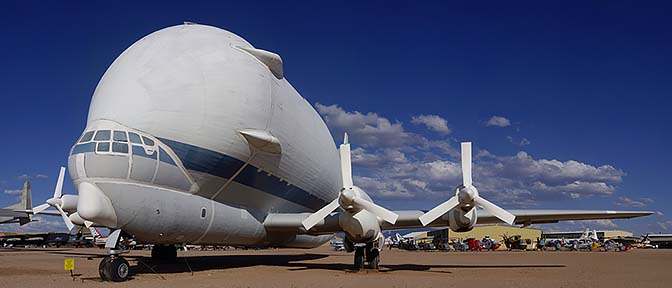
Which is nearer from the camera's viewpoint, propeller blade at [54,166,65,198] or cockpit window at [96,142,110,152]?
cockpit window at [96,142,110,152]

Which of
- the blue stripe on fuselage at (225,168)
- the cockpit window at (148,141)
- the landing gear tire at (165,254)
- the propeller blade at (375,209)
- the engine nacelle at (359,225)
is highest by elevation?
the cockpit window at (148,141)

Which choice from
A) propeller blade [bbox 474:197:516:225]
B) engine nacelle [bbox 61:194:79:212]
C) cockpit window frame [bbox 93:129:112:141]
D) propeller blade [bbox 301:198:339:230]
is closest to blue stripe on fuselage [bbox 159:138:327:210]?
cockpit window frame [bbox 93:129:112:141]

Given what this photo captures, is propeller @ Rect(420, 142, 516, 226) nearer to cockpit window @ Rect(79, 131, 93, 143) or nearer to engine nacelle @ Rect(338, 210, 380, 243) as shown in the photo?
engine nacelle @ Rect(338, 210, 380, 243)

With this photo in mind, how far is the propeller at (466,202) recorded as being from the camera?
18555 millimetres

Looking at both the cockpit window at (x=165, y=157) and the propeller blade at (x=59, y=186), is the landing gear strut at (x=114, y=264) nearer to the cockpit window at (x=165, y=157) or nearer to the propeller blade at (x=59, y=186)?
the cockpit window at (x=165, y=157)

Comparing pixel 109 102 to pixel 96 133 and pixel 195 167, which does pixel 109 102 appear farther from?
pixel 195 167

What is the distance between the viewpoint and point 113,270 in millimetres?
15352

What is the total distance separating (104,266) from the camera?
1541 centimetres

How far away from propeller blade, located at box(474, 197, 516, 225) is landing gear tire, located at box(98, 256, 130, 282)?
11326 millimetres

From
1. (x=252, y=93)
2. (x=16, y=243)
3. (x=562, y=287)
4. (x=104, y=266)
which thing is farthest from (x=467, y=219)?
(x=16, y=243)

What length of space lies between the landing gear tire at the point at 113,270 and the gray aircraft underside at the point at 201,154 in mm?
929

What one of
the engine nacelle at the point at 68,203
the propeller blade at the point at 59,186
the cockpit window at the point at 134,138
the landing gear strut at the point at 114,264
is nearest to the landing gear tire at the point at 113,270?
the landing gear strut at the point at 114,264

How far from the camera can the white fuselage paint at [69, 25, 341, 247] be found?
51.4 ft

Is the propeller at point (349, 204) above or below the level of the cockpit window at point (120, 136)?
below
